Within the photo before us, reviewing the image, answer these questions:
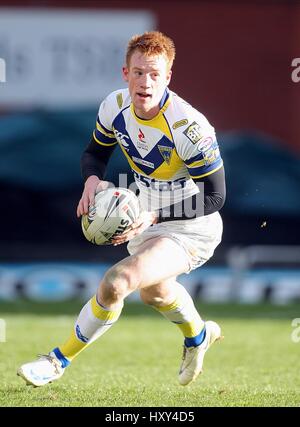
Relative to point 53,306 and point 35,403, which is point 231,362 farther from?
point 53,306

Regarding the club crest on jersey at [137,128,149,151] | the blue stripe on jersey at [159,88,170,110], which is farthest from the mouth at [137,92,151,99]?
the club crest on jersey at [137,128,149,151]

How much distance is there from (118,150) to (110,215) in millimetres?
7826

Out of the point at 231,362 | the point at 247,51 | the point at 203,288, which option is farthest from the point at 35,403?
the point at 247,51

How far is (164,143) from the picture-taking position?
244 inches

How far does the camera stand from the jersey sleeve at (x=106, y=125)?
652 centimetres

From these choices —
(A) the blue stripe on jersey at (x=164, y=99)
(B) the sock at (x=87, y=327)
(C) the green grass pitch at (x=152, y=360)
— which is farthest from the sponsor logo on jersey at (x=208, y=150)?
(C) the green grass pitch at (x=152, y=360)

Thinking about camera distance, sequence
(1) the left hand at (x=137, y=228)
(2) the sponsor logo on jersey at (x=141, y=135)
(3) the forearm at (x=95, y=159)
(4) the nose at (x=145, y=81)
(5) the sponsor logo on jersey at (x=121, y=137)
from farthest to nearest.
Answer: (3) the forearm at (x=95, y=159)
(5) the sponsor logo on jersey at (x=121, y=137)
(2) the sponsor logo on jersey at (x=141, y=135)
(4) the nose at (x=145, y=81)
(1) the left hand at (x=137, y=228)

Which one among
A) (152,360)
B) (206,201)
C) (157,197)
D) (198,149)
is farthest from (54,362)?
(152,360)

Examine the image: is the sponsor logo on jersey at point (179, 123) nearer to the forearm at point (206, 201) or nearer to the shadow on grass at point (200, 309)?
the forearm at point (206, 201)

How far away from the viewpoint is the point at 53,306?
503 inches

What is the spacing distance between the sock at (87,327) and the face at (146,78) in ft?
4.15

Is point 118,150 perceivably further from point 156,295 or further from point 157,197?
point 156,295
